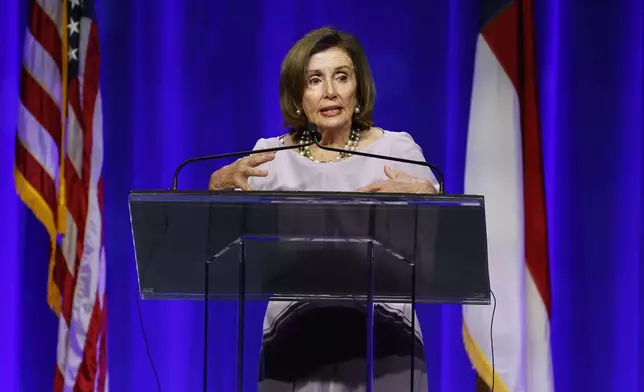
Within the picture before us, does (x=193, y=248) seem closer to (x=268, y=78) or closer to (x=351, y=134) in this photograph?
(x=351, y=134)

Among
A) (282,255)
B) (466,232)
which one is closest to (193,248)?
(282,255)

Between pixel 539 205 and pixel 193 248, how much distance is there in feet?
6.90

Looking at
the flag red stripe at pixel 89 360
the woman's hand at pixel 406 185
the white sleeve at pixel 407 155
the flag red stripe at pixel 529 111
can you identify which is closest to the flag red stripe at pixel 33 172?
the flag red stripe at pixel 89 360

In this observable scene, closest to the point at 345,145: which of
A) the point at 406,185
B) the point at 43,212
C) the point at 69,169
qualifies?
the point at 406,185

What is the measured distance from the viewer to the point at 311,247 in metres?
1.54

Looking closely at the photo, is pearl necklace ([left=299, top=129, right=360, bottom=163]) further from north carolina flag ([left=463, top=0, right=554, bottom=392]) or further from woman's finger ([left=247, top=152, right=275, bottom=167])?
north carolina flag ([left=463, top=0, right=554, bottom=392])

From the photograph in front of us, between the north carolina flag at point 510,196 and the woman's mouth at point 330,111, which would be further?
the north carolina flag at point 510,196

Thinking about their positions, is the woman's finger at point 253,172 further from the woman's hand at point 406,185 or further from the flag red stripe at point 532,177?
the flag red stripe at point 532,177

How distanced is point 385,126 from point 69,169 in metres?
1.40

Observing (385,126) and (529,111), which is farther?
(385,126)

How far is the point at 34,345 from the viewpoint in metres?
3.54

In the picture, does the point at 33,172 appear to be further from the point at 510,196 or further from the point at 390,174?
the point at 510,196

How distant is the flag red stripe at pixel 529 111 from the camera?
3.29m

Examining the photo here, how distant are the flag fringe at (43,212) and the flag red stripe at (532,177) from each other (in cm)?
202
